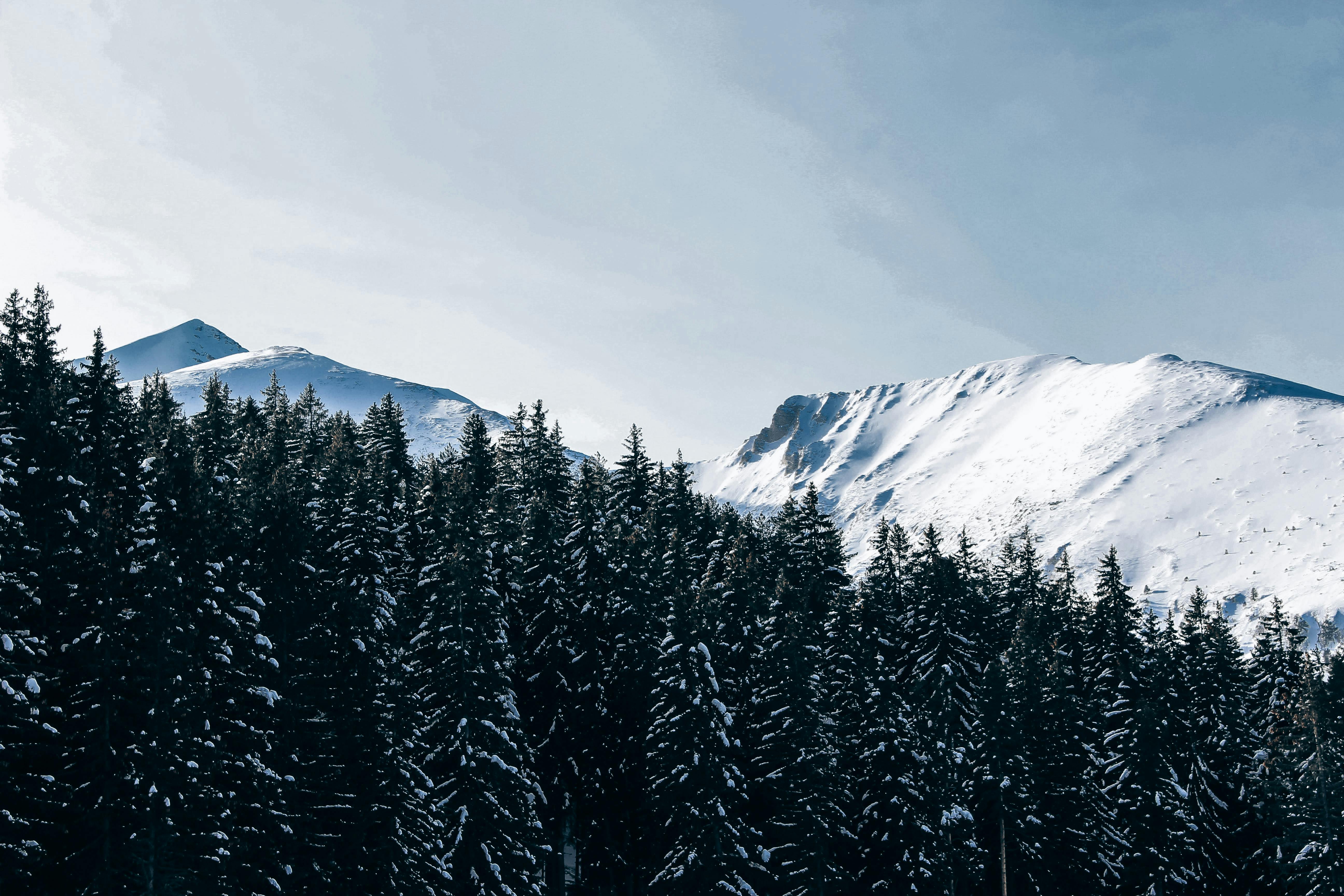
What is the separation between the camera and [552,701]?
42188mm

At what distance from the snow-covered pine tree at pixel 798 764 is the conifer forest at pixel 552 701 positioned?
0.16 m

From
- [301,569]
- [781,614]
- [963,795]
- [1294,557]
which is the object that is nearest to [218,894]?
[301,569]

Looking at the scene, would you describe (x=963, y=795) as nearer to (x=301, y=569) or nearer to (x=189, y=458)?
(x=301, y=569)

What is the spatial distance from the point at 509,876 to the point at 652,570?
13672 mm

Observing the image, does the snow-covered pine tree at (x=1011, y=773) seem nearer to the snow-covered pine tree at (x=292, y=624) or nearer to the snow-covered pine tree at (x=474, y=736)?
the snow-covered pine tree at (x=474, y=736)

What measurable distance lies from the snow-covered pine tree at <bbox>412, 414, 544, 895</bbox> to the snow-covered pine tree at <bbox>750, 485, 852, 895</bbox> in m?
9.50

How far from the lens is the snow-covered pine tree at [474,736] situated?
3331 cm

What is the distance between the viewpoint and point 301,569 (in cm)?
3600

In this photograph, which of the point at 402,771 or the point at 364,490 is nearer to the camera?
the point at 402,771

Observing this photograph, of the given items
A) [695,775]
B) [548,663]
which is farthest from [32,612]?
[695,775]

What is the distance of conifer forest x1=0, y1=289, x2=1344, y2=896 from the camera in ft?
88.1

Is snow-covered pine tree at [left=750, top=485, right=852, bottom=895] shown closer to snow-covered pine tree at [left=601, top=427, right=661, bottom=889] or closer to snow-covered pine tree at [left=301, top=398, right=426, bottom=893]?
snow-covered pine tree at [left=601, top=427, right=661, bottom=889]

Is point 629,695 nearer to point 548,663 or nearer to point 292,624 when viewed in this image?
point 548,663

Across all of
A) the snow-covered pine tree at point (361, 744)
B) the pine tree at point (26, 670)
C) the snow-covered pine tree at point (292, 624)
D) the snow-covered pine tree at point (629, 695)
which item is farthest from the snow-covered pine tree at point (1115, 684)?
the pine tree at point (26, 670)
